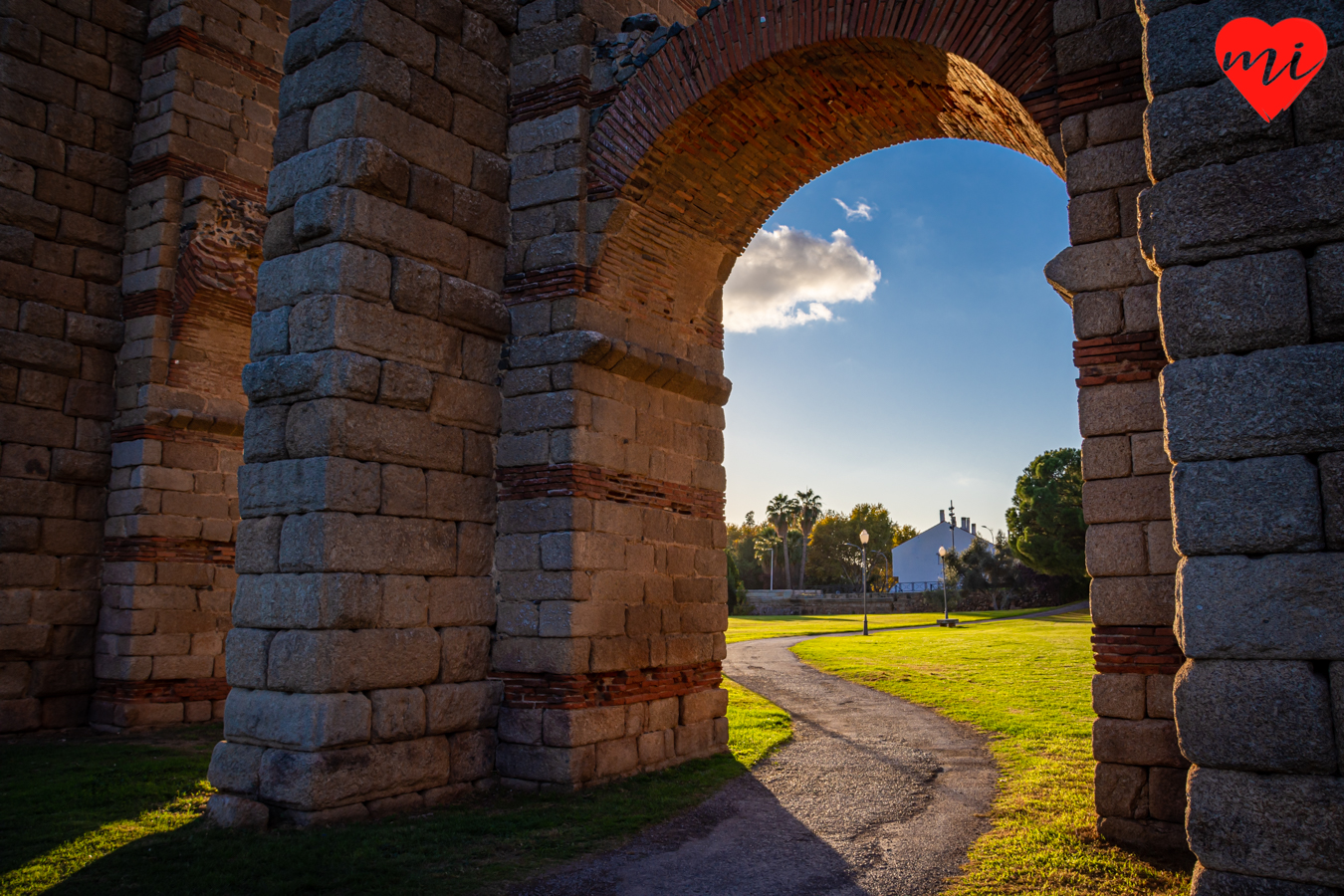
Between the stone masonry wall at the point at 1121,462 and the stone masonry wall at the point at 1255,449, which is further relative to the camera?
the stone masonry wall at the point at 1121,462

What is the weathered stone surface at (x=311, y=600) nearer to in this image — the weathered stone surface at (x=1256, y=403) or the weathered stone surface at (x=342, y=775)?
the weathered stone surface at (x=342, y=775)

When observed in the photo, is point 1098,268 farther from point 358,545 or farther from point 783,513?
point 783,513

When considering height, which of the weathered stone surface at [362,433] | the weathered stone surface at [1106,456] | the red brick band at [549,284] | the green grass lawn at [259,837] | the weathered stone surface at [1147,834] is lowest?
the green grass lawn at [259,837]

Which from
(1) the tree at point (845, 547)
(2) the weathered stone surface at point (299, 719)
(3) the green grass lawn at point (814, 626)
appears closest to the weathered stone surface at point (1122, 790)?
(2) the weathered stone surface at point (299, 719)

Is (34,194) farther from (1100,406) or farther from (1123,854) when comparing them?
(1123,854)

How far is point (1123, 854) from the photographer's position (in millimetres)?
5074

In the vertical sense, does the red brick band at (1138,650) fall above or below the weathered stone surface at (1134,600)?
below

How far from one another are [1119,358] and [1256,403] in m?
2.09

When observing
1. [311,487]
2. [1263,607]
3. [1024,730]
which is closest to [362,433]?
[311,487]

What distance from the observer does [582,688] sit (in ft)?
22.9

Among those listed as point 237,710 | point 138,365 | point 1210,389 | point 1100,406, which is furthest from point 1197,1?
point 138,365

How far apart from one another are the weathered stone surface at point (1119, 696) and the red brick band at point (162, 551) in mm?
8930

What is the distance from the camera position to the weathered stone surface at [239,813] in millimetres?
5785

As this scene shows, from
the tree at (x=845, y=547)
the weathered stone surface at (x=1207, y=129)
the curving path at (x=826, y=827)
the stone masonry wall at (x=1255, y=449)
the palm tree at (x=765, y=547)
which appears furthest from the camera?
the palm tree at (x=765, y=547)
